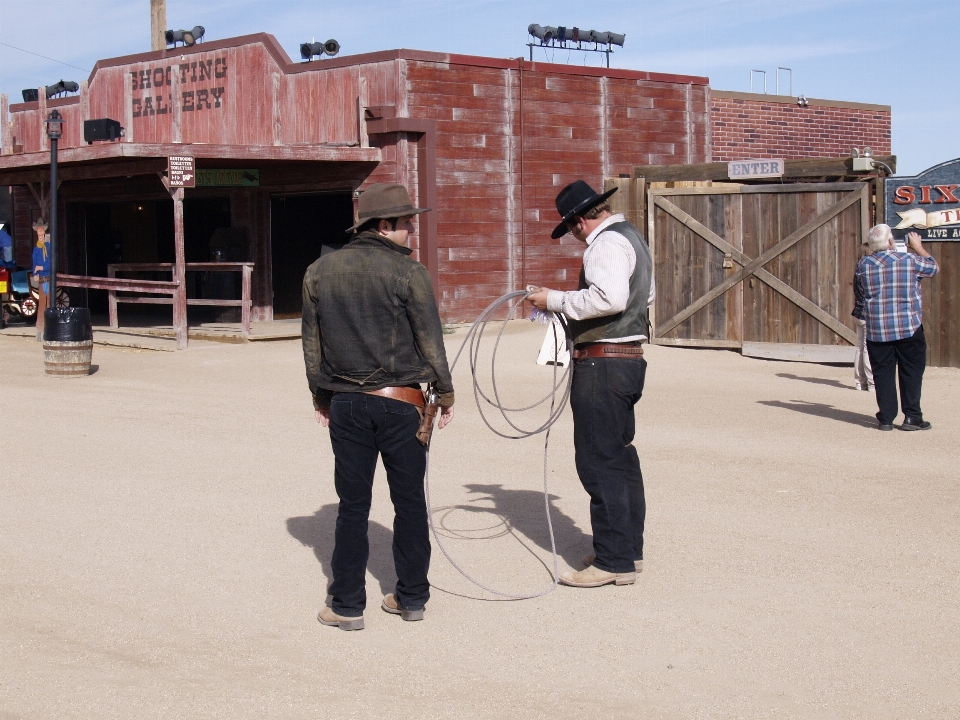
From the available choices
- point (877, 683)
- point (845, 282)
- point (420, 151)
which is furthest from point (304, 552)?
point (420, 151)

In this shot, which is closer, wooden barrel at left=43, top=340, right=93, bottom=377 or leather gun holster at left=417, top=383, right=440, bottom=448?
leather gun holster at left=417, top=383, right=440, bottom=448

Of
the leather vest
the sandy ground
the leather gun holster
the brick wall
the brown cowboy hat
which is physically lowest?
the sandy ground

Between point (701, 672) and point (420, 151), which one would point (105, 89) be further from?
point (701, 672)

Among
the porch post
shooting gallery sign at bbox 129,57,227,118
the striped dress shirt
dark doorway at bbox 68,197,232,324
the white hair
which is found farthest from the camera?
dark doorway at bbox 68,197,232,324

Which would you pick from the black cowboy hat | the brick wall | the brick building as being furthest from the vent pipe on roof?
the black cowboy hat

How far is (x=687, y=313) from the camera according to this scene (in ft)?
54.6

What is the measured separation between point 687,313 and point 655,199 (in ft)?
5.49

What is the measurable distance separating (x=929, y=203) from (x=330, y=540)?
989 cm

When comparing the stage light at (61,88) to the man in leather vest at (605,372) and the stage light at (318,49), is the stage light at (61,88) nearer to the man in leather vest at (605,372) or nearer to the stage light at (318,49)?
the stage light at (318,49)

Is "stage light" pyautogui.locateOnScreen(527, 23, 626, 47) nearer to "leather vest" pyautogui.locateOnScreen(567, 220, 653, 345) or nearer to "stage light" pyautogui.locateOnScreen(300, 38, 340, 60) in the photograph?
"stage light" pyautogui.locateOnScreen(300, 38, 340, 60)

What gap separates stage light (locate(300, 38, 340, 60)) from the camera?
69.3 feet

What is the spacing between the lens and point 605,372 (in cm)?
577

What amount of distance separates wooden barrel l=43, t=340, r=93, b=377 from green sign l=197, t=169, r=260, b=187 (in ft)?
22.5

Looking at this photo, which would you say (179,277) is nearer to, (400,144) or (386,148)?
(386,148)
